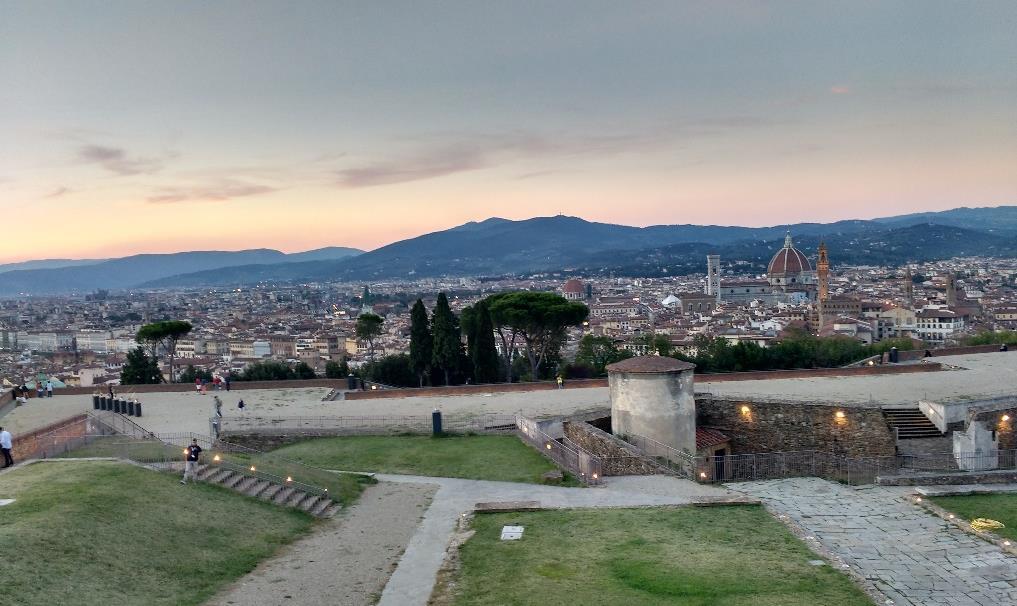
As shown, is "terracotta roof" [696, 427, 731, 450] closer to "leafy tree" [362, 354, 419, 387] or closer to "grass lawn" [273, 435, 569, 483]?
"grass lawn" [273, 435, 569, 483]

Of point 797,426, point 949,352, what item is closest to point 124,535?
point 797,426

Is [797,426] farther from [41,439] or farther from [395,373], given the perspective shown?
[395,373]

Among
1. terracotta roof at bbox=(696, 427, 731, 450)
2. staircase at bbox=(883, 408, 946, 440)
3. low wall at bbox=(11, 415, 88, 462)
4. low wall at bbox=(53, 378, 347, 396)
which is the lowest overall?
terracotta roof at bbox=(696, 427, 731, 450)

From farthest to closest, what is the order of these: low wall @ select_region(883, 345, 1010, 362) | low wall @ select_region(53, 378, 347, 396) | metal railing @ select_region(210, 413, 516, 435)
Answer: low wall @ select_region(883, 345, 1010, 362), low wall @ select_region(53, 378, 347, 396), metal railing @ select_region(210, 413, 516, 435)

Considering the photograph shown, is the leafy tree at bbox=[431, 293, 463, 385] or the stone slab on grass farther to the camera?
the leafy tree at bbox=[431, 293, 463, 385]

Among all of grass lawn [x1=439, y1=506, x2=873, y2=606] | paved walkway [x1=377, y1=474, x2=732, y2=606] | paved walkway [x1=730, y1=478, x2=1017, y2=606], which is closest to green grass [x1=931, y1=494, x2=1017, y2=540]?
paved walkway [x1=730, y1=478, x2=1017, y2=606]

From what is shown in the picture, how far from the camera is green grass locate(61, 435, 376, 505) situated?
17281 millimetres

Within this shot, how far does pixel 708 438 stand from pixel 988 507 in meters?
9.17

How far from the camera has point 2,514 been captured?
495 inches

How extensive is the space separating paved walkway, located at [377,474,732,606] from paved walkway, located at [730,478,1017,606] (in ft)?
5.68

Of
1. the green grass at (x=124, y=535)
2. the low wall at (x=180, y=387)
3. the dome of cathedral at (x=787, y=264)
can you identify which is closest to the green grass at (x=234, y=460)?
the green grass at (x=124, y=535)

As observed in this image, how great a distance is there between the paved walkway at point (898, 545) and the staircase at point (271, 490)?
9.00m

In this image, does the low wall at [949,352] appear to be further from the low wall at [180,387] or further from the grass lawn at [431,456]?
the low wall at [180,387]

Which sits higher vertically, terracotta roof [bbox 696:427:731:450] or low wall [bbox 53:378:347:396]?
low wall [bbox 53:378:347:396]
